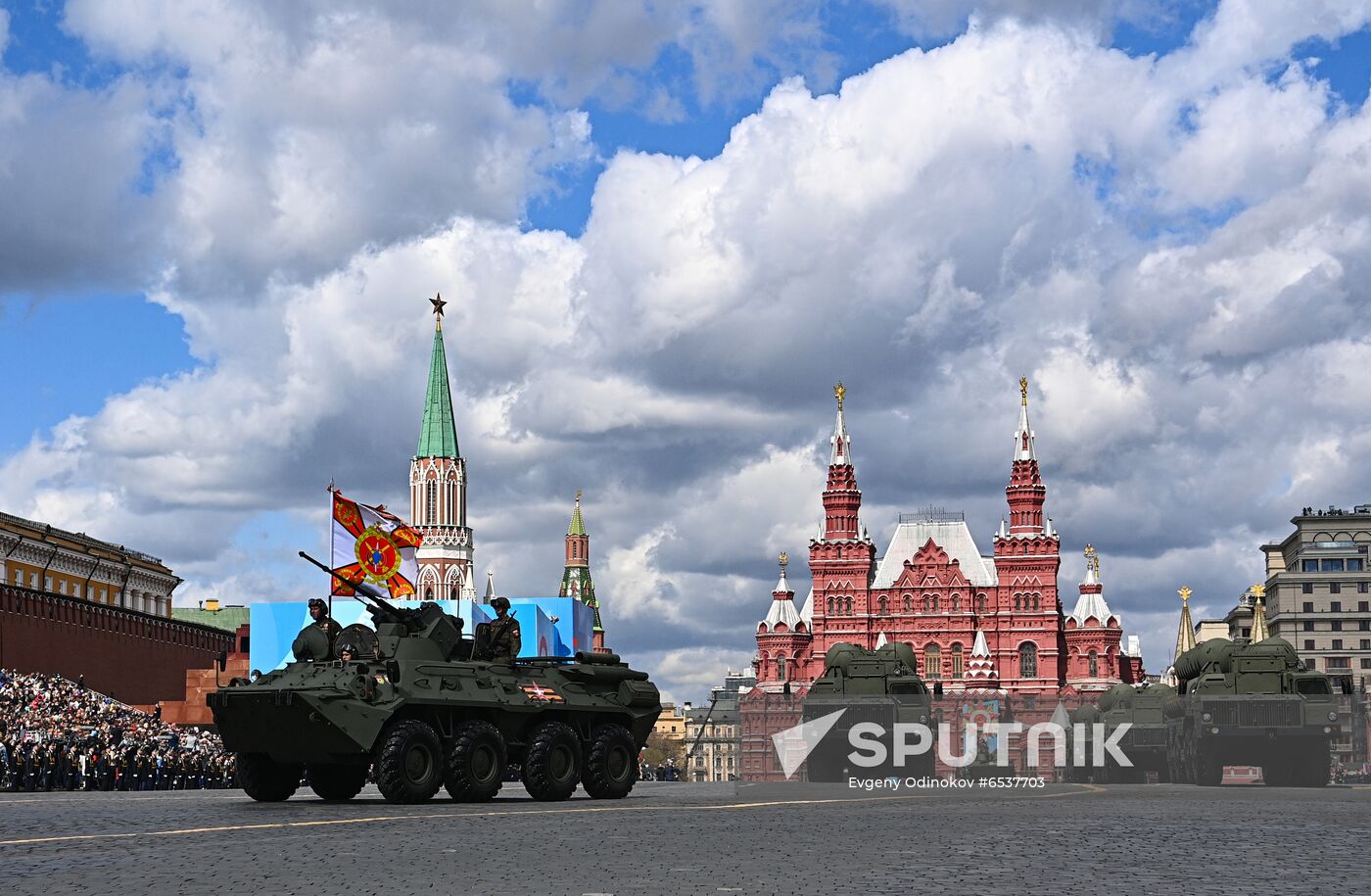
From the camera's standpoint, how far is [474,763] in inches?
1019

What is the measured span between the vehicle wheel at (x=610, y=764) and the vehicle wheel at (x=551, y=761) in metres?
0.61

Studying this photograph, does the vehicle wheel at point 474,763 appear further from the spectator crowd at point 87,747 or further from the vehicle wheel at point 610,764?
the spectator crowd at point 87,747

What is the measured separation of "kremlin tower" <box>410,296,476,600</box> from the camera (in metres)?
164

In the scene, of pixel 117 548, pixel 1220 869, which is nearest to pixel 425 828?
pixel 1220 869

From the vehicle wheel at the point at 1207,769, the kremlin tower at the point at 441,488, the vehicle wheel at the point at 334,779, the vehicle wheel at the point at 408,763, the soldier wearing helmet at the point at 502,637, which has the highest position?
the kremlin tower at the point at 441,488

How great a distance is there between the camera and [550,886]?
42.8 feet

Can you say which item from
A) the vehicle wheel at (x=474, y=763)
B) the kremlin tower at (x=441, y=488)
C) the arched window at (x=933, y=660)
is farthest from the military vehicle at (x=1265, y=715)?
the kremlin tower at (x=441, y=488)

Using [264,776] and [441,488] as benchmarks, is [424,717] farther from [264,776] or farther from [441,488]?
[441,488]

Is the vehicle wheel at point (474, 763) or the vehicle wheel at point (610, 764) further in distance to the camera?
the vehicle wheel at point (610, 764)

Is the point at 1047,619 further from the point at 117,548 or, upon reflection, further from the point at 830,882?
the point at 830,882

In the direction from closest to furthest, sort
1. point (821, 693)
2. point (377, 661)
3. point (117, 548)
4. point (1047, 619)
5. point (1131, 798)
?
point (377, 661), point (1131, 798), point (821, 693), point (117, 548), point (1047, 619)

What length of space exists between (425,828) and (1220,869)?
8.58 m

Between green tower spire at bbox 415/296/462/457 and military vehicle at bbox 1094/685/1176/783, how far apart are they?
11577 centimetres

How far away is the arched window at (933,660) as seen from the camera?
438 ft
